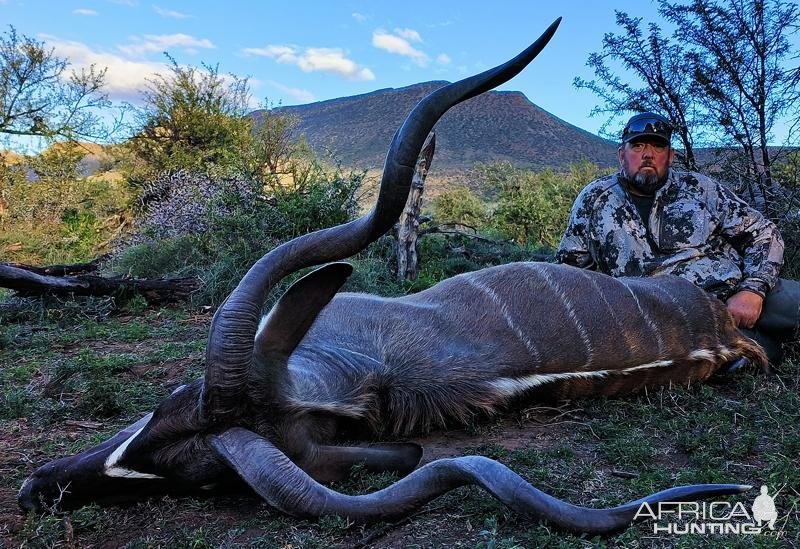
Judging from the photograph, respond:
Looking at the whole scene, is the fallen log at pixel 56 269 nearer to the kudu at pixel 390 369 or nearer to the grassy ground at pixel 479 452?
the grassy ground at pixel 479 452

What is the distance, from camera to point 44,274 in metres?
6.56

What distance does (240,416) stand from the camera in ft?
8.21

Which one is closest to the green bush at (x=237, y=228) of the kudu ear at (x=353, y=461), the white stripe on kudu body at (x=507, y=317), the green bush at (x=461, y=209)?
the white stripe on kudu body at (x=507, y=317)

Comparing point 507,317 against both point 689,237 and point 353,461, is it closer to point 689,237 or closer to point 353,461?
point 353,461

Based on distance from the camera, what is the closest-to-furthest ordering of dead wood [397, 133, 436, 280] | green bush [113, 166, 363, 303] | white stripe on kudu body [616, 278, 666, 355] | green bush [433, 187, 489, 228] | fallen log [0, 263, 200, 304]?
white stripe on kudu body [616, 278, 666, 355], fallen log [0, 263, 200, 304], dead wood [397, 133, 436, 280], green bush [113, 166, 363, 303], green bush [433, 187, 489, 228]

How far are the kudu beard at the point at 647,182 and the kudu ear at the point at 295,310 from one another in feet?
9.48

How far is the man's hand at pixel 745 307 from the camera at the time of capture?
4273 millimetres

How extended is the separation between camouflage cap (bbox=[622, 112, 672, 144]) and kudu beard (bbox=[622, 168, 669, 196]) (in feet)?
0.87

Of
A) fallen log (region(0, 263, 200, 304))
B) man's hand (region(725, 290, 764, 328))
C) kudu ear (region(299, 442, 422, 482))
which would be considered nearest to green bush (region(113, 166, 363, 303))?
fallen log (region(0, 263, 200, 304))

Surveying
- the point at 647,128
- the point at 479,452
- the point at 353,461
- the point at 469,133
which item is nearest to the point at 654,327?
the point at 479,452

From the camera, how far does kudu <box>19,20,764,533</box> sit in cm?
221

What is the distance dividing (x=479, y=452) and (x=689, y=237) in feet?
7.85

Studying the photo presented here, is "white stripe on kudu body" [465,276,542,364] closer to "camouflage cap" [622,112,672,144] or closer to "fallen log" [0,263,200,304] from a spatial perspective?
"camouflage cap" [622,112,672,144]

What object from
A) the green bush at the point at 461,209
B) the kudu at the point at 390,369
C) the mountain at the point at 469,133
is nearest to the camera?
the kudu at the point at 390,369
